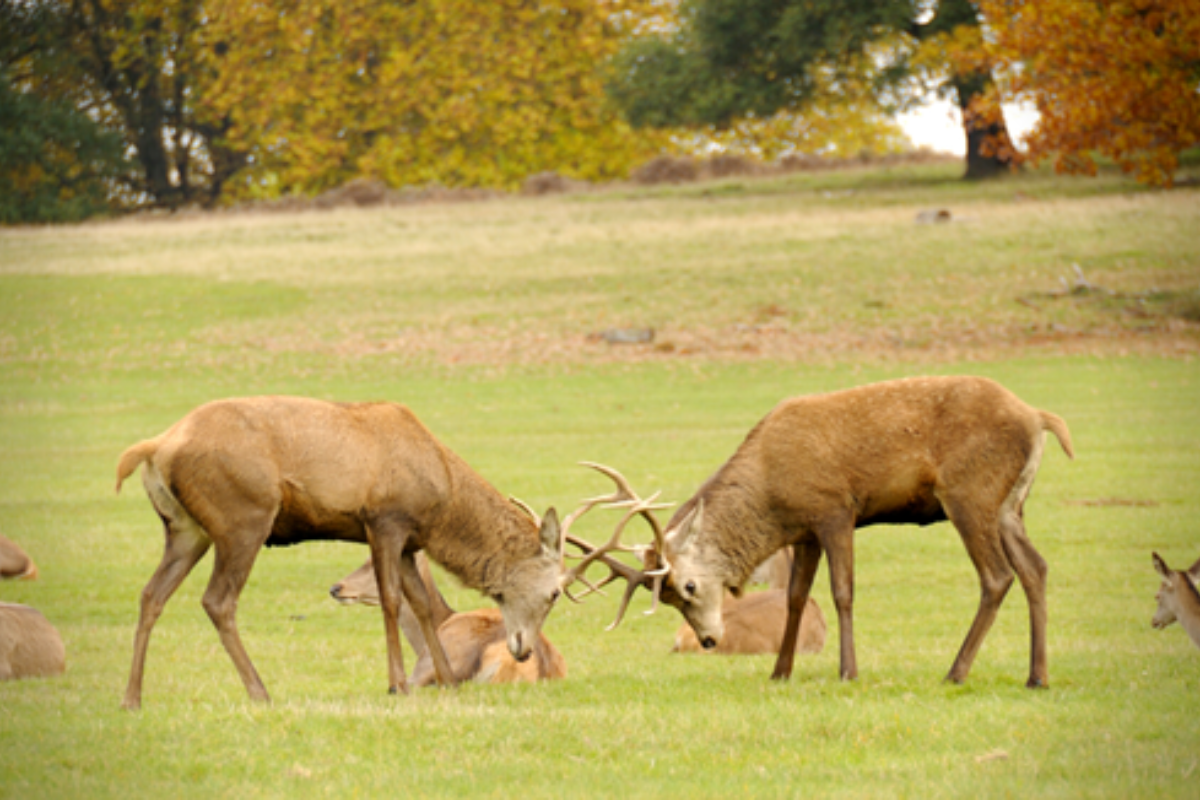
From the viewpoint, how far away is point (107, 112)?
168 feet

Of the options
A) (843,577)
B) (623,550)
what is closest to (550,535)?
(623,550)

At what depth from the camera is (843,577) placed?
32.4 feet

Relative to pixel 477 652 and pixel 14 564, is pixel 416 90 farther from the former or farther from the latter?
pixel 477 652

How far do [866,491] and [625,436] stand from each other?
13.6m

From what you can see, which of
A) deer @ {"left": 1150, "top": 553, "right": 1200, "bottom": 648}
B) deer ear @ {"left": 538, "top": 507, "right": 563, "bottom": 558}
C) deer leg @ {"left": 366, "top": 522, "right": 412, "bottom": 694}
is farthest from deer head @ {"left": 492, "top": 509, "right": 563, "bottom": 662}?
deer @ {"left": 1150, "top": 553, "right": 1200, "bottom": 648}

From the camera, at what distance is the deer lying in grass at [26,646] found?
10.3 metres

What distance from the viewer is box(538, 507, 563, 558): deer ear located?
33.0 feet

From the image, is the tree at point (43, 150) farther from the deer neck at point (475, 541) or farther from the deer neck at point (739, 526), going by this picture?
the deer neck at point (739, 526)

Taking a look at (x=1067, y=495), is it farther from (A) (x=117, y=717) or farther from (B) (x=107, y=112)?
(B) (x=107, y=112)

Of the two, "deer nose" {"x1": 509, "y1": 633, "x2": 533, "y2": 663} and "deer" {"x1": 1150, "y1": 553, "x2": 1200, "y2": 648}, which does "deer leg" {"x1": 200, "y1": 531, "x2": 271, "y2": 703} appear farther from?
"deer" {"x1": 1150, "y1": 553, "x2": 1200, "y2": 648}

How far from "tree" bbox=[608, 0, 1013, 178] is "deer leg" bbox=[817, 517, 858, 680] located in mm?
35683

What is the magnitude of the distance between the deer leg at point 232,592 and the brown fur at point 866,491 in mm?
2722

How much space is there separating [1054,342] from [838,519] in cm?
2159

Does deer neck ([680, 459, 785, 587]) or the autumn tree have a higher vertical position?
the autumn tree
